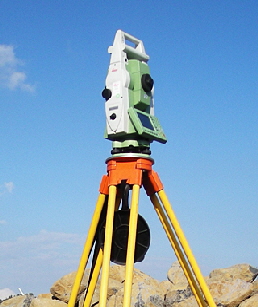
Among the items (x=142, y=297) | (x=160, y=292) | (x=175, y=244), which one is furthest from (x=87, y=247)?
(x=160, y=292)

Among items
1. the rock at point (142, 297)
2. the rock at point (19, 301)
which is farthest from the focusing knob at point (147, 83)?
the rock at point (19, 301)

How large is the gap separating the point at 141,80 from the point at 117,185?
2.05m

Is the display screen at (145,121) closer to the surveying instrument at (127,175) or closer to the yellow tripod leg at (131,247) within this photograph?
the surveying instrument at (127,175)

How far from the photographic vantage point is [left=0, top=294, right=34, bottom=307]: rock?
15.5 meters

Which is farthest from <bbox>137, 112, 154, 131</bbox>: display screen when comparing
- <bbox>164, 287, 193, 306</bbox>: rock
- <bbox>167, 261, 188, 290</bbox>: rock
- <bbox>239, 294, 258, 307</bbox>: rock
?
<bbox>167, 261, 188, 290</bbox>: rock

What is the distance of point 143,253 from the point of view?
10203 millimetres

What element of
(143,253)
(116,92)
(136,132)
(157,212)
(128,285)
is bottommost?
(128,285)

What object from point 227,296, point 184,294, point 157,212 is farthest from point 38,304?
point 157,212

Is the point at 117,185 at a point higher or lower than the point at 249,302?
higher

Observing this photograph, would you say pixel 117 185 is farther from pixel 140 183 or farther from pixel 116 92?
pixel 116 92

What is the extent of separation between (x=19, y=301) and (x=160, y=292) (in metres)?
4.43

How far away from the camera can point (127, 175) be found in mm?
9594

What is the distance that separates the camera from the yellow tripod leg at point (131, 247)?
28.0 ft

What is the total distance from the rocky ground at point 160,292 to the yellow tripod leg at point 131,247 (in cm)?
556
